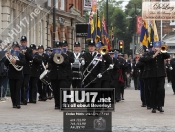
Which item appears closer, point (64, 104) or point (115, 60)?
point (64, 104)

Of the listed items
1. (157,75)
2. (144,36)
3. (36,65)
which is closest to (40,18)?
(144,36)

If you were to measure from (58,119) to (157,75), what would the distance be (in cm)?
342

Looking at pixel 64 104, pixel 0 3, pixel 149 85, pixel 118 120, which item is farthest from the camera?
pixel 0 3

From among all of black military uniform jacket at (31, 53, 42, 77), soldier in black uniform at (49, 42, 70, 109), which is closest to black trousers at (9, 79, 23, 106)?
soldier in black uniform at (49, 42, 70, 109)

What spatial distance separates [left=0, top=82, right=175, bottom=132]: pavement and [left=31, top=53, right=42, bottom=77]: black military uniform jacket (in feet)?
6.79

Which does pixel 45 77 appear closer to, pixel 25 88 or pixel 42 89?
pixel 42 89

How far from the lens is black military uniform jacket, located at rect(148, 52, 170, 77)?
54.8 feet

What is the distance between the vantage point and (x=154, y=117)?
1566cm

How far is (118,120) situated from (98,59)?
188 centimetres

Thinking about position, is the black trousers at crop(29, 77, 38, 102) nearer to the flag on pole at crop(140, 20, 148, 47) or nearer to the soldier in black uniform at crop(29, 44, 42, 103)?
the soldier in black uniform at crop(29, 44, 42, 103)

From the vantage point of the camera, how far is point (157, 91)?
16.9m

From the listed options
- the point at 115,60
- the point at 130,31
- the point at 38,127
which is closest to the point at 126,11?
the point at 130,31

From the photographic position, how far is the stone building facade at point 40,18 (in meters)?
Result: 19.2

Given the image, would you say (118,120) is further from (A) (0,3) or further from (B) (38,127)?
(A) (0,3)
